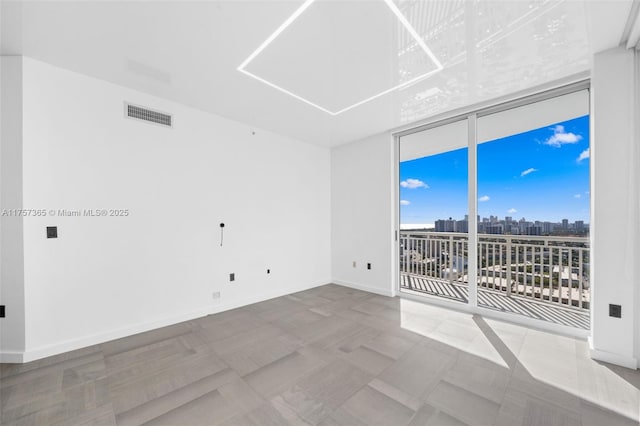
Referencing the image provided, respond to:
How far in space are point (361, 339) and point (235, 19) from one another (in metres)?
3.09

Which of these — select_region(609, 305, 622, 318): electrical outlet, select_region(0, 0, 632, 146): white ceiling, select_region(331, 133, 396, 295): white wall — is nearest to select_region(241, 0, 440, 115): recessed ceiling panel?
select_region(0, 0, 632, 146): white ceiling

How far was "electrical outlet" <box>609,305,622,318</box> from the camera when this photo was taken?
2.12 m

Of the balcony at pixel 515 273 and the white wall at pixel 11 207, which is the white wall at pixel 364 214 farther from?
the white wall at pixel 11 207

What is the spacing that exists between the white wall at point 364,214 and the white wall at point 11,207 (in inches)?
163

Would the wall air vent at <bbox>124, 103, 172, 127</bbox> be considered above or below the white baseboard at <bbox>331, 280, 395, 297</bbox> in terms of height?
above

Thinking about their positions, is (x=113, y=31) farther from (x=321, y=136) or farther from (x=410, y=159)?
(x=410, y=159)

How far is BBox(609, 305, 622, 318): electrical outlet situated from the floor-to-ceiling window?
656 millimetres

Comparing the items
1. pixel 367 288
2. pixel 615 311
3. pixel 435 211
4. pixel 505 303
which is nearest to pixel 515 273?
pixel 505 303

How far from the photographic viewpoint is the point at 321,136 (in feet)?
14.4

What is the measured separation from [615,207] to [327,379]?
9.56ft

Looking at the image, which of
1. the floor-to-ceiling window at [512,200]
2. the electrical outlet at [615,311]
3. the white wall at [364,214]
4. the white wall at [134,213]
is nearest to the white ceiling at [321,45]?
the white wall at [134,213]

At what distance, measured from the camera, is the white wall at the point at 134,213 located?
2293 millimetres

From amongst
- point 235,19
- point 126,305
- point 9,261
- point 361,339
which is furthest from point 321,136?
point 9,261

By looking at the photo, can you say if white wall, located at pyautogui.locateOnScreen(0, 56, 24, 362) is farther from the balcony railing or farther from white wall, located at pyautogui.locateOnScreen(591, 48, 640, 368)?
white wall, located at pyautogui.locateOnScreen(591, 48, 640, 368)
